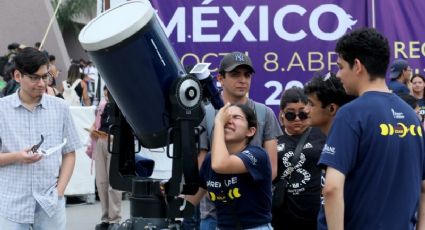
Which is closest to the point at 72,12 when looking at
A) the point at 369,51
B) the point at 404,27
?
the point at 404,27

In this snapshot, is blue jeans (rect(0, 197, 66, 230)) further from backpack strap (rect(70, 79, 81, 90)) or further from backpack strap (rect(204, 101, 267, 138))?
backpack strap (rect(70, 79, 81, 90))

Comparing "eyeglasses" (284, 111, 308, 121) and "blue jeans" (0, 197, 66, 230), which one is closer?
"blue jeans" (0, 197, 66, 230)

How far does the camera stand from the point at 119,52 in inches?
165

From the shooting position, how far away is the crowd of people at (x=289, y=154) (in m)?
3.67

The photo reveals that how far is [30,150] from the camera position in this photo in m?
4.92

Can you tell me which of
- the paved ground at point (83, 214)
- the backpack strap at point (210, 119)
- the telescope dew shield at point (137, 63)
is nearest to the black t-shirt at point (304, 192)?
the backpack strap at point (210, 119)

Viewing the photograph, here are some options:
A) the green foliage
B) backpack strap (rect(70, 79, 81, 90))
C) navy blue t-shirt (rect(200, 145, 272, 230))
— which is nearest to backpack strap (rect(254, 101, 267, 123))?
navy blue t-shirt (rect(200, 145, 272, 230))

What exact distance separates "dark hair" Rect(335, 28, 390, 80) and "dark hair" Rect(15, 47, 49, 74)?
2113 millimetres

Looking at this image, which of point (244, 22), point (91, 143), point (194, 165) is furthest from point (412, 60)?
point (194, 165)

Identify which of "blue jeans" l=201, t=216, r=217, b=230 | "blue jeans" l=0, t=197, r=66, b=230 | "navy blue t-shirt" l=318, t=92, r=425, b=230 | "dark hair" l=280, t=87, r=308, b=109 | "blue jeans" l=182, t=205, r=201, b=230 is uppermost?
→ "dark hair" l=280, t=87, r=308, b=109

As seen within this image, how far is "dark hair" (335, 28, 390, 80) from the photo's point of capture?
3.76m

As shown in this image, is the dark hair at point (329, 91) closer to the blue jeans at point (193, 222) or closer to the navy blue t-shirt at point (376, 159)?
the navy blue t-shirt at point (376, 159)

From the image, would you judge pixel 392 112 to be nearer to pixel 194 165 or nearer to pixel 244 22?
pixel 194 165

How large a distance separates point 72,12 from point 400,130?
38.6 meters
